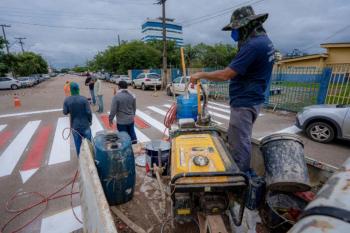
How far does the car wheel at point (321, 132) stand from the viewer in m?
5.68

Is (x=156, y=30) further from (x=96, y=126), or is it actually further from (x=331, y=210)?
(x=331, y=210)

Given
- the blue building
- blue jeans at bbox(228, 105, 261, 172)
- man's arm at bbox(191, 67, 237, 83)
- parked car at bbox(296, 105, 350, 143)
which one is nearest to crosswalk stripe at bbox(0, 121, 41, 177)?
man's arm at bbox(191, 67, 237, 83)

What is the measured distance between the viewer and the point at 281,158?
7.92 ft

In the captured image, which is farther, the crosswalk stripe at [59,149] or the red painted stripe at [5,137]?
the red painted stripe at [5,137]

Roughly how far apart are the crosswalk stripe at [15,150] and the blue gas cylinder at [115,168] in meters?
2.97

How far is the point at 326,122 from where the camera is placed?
5723 millimetres

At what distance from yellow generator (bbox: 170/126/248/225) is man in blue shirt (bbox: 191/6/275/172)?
1.11 feet

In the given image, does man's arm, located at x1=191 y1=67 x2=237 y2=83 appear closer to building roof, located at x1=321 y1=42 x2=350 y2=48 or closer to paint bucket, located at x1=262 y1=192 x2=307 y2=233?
paint bucket, located at x1=262 y1=192 x2=307 y2=233

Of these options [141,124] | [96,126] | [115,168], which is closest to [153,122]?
[141,124]

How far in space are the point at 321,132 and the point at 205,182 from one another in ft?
18.7

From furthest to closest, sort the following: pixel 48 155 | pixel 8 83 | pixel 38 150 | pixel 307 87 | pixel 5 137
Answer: pixel 8 83, pixel 307 87, pixel 5 137, pixel 38 150, pixel 48 155

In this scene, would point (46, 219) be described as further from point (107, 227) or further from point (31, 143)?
point (31, 143)

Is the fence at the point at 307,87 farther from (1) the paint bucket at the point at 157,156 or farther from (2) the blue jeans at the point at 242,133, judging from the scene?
(1) the paint bucket at the point at 157,156

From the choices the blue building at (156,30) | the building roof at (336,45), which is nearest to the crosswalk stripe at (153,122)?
the building roof at (336,45)
